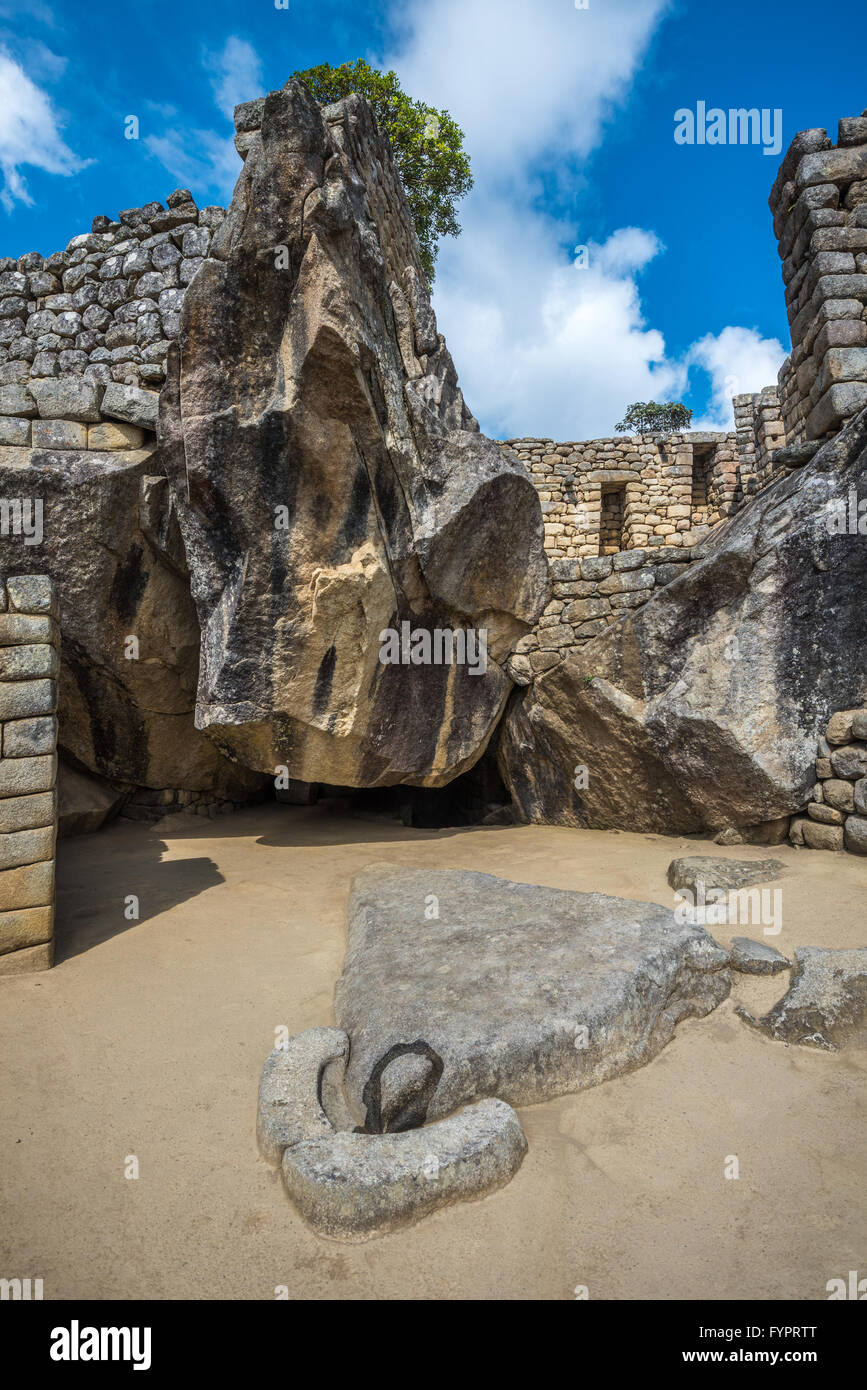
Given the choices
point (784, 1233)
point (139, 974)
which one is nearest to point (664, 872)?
point (784, 1233)

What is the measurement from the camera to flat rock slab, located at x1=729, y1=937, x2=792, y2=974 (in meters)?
2.96

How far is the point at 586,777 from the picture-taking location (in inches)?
240

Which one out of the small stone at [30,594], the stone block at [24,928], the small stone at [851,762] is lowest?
the stone block at [24,928]

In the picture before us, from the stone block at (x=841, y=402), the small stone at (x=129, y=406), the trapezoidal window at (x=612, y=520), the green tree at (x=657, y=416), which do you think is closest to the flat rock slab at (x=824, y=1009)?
the stone block at (x=841, y=402)

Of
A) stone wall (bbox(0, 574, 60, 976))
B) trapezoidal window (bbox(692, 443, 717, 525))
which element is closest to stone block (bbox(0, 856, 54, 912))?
stone wall (bbox(0, 574, 60, 976))

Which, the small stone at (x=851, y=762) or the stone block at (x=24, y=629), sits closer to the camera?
the stone block at (x=24, y=629)

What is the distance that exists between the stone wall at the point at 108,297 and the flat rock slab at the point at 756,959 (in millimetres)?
6189

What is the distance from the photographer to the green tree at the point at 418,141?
11.0m

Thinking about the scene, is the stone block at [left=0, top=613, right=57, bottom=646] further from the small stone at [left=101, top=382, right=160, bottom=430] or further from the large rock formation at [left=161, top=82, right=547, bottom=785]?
the small stone at [left=101, top=382, right=160, bottom=430]

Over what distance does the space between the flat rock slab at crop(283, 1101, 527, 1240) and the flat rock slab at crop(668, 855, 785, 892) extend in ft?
7.48

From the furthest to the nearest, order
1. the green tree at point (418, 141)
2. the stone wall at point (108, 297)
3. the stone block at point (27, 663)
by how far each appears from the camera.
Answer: the green tree at point (418, 141), the stone wall at point (108, 297), the stone block at point (27, 663)

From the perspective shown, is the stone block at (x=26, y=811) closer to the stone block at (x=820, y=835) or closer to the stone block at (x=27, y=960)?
the stone block at (x=27, y=960)

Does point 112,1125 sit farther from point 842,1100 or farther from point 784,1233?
point 842,1100

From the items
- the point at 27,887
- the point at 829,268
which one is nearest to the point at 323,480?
the point at 27,887
